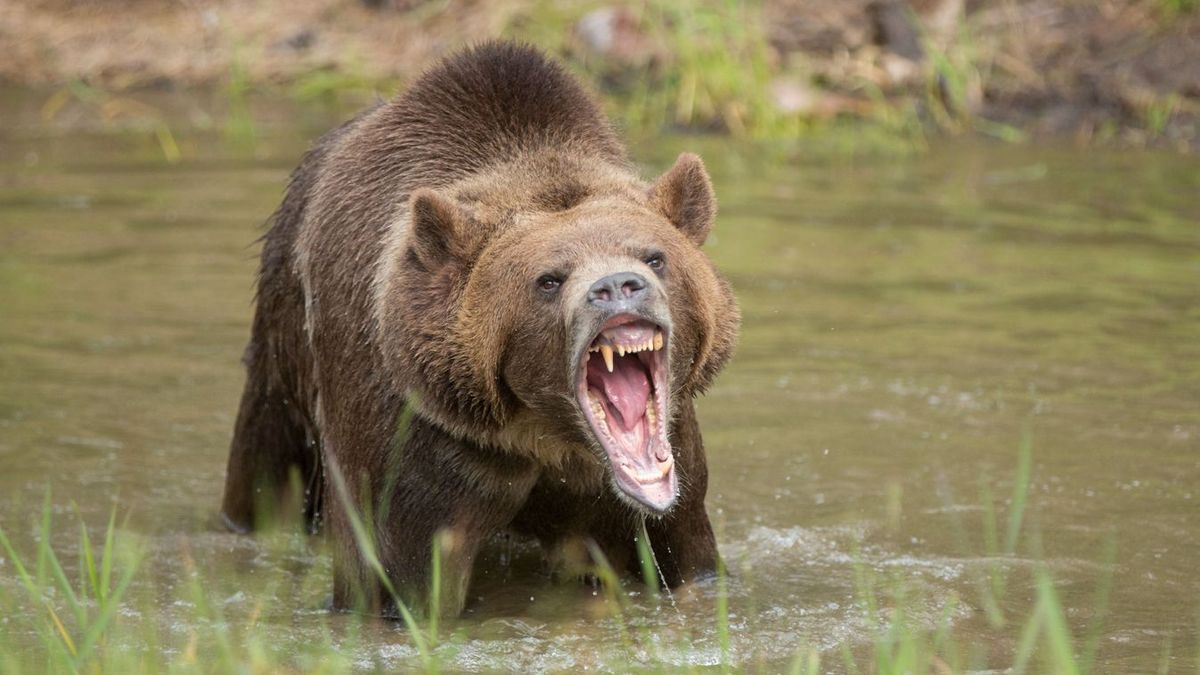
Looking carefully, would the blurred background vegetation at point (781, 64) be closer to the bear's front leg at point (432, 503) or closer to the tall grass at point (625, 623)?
the tall grass at point (625, 623)

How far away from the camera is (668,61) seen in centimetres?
1448

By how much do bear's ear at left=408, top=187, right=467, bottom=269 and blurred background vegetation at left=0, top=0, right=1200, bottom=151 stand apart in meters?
7.86

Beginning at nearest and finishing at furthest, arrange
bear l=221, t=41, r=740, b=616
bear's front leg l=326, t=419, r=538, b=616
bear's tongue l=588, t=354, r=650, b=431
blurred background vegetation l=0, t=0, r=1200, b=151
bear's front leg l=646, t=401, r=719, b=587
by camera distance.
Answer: bear l=221, t=41, r=740, b=616 < bear's tongue l=588, t=354, r=650, b=431 < bear's front leg l=326, t=419, r=538, b=616 < bear's front leg l=646, t=401, r=719, b=587 < blurred background vegetation l=0, t=0, r=1200, b=151

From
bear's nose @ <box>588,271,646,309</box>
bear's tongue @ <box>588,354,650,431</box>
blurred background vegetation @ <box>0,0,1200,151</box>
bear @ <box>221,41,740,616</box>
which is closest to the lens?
bear's nose @ <box>588,271,646,309</box>

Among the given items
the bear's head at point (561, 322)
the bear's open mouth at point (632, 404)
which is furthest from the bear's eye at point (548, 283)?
the bear's open mouth at point (632, 404)

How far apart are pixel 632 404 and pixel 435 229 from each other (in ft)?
2.43

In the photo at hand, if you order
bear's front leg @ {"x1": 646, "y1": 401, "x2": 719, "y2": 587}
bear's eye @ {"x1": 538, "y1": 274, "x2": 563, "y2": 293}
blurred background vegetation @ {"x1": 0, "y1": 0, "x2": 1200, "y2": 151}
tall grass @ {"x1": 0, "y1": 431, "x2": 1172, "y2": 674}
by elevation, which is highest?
blurred background vegetation @ {"x1": 0, "y1": 0, "x2": 1200, "y2": 151}

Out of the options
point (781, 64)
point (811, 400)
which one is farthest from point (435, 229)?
point (781, 64)

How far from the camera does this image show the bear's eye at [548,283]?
488 centimetres

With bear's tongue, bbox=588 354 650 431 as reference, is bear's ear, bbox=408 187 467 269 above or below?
above

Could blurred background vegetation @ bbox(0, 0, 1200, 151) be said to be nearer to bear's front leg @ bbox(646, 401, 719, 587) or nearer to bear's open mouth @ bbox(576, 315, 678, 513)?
bear's front leg @ bbox(646, 401, 719, 587)

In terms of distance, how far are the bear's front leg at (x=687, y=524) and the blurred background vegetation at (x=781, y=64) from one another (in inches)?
301

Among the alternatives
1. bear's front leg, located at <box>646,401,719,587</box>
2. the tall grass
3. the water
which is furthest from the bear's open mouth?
the water

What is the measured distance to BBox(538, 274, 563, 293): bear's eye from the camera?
4.88m
